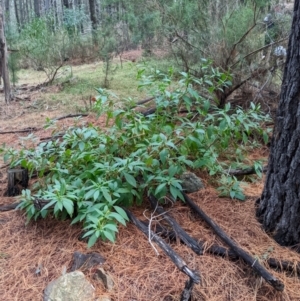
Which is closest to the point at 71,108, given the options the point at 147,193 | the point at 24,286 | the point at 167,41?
the point at 167,41

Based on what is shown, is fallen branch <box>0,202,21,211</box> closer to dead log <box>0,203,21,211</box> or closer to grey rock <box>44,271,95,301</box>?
dead log <box>0,203,21,211</box>

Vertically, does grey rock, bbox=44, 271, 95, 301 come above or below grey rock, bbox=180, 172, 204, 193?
below

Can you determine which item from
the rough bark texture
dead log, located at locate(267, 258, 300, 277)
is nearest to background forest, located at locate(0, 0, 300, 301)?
dead log, located at locate(267, 258, 300, 277)

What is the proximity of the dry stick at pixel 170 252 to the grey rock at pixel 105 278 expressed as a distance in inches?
13.4

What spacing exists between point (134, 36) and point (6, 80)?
367 centimetres

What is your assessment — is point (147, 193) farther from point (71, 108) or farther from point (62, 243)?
point (71, 108)

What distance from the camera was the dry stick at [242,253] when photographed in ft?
5.53

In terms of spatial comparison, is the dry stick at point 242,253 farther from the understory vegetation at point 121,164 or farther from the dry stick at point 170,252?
the dry stick at point 170,252

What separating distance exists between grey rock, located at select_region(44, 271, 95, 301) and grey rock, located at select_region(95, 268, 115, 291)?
7 cm

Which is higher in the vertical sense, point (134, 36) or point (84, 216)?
point (134, 36)

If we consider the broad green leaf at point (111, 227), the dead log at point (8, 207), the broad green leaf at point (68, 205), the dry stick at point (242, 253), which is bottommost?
the dead log at point (8, 207)

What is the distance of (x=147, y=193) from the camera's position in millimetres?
2330

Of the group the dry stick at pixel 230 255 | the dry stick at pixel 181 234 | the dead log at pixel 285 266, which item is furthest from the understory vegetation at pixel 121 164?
the dead log at pixel 285 266

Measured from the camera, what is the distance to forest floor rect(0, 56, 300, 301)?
5.66ft
